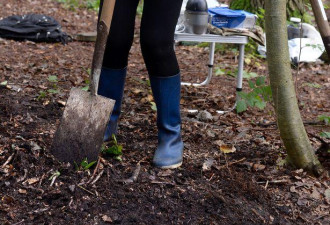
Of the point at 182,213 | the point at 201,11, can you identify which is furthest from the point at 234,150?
the point at 201,11

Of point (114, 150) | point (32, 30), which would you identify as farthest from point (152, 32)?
point (32, 30)

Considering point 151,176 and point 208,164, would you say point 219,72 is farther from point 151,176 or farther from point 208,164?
point 151,176

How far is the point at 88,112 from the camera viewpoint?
2.79 metres

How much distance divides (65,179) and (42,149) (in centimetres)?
32

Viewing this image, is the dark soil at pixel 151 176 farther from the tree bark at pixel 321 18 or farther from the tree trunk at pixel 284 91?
the tree bark at pixel 321 18

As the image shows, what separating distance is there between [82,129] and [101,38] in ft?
1.54

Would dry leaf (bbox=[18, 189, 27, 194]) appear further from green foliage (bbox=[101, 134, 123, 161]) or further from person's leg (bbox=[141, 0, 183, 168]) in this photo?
person's leg (bbox=[141, 0, 183, 168])

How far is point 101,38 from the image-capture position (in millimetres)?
2748

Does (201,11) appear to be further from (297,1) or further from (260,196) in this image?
(297,1)

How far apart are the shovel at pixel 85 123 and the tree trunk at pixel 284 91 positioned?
847 millimetres

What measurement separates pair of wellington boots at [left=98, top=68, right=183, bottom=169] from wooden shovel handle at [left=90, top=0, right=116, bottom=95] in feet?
0.63

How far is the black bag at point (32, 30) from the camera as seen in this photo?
6668 millimetres

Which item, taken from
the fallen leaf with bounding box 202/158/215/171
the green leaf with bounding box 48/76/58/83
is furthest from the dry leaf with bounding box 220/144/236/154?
the green leaf with bounding box 48/76/58/83

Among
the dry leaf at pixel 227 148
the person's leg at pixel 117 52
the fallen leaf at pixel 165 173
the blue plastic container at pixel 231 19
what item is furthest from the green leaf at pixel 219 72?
the fallen leaf at pixel 165 173
